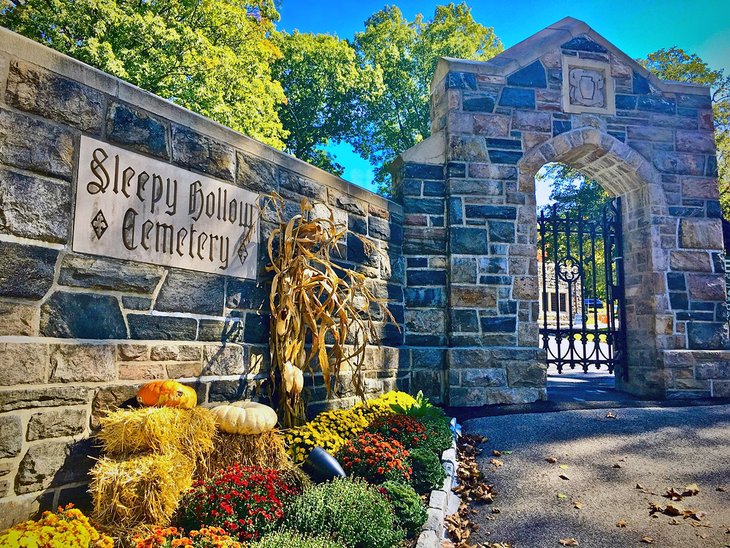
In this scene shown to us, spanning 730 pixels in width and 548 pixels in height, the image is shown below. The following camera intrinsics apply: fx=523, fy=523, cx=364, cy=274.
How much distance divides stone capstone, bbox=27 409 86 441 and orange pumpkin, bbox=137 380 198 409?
1.13 feet

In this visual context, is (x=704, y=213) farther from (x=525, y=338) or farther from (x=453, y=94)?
(x=453, y=94)

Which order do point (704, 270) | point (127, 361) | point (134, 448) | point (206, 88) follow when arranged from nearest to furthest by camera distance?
point (134, 448) < point (127, 361) < point (704, 270) < point (206, 88)

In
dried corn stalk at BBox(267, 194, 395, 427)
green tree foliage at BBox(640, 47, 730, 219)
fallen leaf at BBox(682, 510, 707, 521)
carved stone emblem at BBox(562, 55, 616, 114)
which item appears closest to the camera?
fallen leaf at BBox(682, 510, 707, 521)

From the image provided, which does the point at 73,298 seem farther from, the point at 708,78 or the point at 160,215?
the point at 708,78

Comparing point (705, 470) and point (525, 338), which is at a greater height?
point (525, 338)

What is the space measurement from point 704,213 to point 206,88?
9.04 metres

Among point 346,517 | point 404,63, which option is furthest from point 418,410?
point 404,63

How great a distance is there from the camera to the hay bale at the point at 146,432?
2.75 meters

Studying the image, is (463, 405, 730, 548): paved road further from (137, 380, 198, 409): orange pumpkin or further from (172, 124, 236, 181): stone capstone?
(172, 124, 236, 181): stone capstone

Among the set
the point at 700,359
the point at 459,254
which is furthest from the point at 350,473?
the point at 700,359

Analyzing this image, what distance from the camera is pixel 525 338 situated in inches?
259

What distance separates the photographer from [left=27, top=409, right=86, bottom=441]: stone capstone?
264 cm

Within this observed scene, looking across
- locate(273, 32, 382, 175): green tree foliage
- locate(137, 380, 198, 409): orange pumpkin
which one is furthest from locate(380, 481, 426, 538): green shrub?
locate(273, 32, 382, 175): green tree foliage

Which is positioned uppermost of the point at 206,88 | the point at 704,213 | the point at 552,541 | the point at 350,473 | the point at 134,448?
the point at 206,88
